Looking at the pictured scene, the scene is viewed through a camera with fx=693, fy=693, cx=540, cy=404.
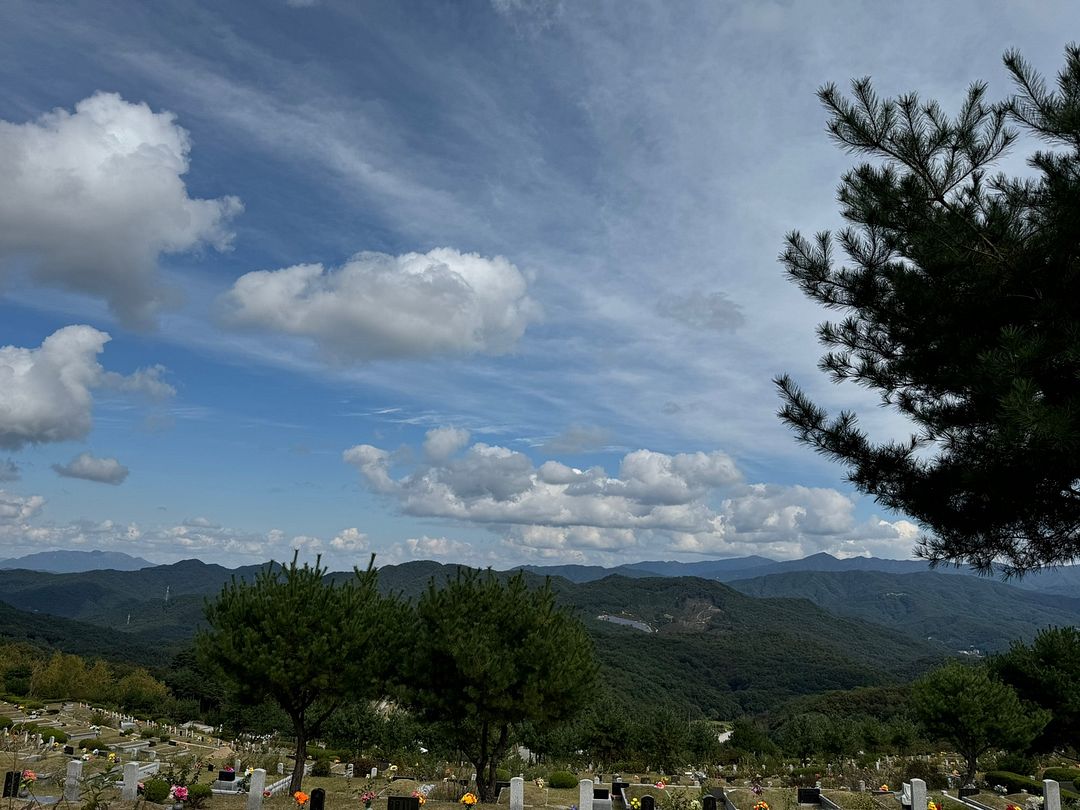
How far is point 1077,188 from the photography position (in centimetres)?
741

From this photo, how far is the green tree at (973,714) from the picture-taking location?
31.7 metres

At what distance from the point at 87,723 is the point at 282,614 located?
37136 mm

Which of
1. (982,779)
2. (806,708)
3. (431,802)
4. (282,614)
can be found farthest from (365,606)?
(806,708)

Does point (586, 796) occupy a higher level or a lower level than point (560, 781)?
higher

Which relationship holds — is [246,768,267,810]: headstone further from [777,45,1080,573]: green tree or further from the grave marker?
[777,45,1080,573]: green tree

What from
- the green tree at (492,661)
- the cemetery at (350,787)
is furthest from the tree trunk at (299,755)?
the green tree at (492,661)

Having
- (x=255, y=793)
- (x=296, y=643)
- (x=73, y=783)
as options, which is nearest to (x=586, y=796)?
(x=255, y=793)

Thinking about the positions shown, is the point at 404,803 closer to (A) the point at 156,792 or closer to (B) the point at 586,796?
(B) the point at 586,796

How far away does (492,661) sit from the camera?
2027 cm

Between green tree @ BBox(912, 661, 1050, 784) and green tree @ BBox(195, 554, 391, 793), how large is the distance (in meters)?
26.7

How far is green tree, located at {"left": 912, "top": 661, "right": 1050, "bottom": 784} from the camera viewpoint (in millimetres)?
31656

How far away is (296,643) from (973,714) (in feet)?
98.8

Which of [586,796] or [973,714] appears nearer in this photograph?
[586,796]

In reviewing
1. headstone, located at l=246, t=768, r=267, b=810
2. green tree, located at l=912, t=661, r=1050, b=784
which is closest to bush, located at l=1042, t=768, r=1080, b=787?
green tree, located at l=912, t=661, r=1050, b=784
